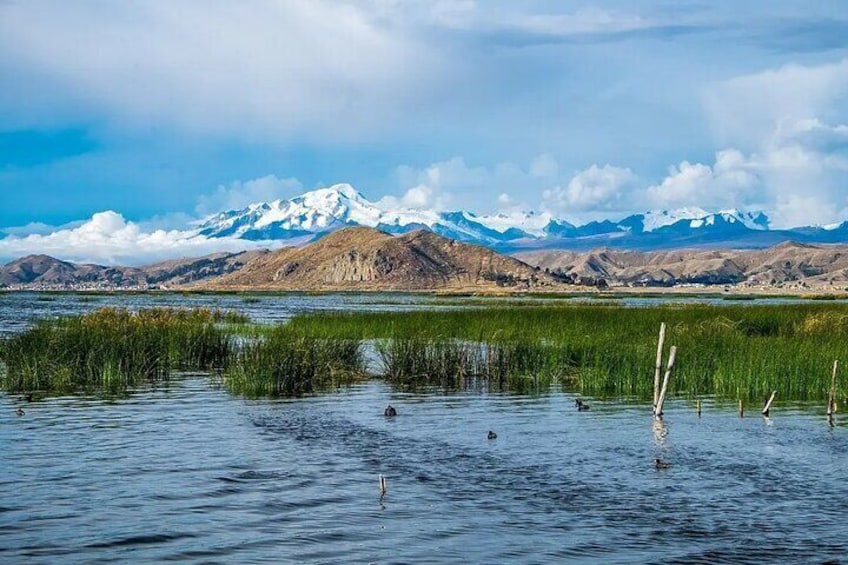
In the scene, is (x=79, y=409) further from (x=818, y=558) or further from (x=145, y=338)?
(x=818, y=558)

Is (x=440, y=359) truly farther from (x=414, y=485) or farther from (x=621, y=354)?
(x=414, y=485)

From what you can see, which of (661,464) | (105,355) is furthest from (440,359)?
(661,464)

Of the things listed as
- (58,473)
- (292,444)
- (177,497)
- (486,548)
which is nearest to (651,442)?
(292,444)

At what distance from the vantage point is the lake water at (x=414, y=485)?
602 inches

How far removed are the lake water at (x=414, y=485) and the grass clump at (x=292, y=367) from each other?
339cm

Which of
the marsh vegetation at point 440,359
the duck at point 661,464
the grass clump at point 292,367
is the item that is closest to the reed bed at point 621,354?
the marsh vegetation at point 440,359

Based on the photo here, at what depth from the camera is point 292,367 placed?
34156 mm

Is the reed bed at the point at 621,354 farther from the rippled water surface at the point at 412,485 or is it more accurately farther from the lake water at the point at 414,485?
the rippled water surface at the point at 412,485

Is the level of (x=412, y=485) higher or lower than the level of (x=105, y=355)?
lower

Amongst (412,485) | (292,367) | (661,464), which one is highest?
(292,367)

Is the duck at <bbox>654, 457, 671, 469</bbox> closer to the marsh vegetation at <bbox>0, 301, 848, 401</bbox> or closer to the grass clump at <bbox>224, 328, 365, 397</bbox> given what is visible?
the marsh vegetation at <bbox>0, 301, 848, 401</bbox>

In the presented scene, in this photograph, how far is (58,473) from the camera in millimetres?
19578

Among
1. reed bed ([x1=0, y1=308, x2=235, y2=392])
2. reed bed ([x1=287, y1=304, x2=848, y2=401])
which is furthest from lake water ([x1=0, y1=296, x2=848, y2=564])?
reed bed ([x1=287, y1=304, x2=848, y2=401])

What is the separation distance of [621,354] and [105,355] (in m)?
17.7
